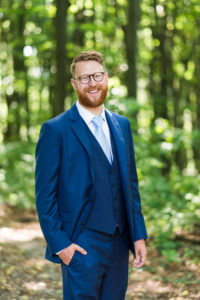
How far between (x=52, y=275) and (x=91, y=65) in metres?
3.95

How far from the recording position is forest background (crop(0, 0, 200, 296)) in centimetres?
674

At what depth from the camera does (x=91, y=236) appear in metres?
2.64

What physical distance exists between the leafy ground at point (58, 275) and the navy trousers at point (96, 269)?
89.4 inches

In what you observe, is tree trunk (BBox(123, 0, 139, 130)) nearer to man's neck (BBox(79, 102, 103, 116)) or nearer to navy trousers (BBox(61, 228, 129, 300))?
man's neck (BBox(79, 102, 103, 116))

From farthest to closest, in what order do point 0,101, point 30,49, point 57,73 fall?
point 0,101 < point 30,49 < point 57,73

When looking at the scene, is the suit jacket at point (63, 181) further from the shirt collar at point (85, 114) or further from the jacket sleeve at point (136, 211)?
the jacket sleeve at point (136, 211)

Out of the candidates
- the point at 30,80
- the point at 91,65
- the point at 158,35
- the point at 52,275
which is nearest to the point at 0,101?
the point at 30,80

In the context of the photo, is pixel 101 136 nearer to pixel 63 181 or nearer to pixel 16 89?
pixel 63 181

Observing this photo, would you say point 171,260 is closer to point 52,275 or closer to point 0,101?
point 52,275

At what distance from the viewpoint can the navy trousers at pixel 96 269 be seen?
103 inches

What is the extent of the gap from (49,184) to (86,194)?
260mm

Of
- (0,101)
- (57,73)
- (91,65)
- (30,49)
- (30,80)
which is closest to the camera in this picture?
(91,65)

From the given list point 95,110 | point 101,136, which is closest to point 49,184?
point 101,136

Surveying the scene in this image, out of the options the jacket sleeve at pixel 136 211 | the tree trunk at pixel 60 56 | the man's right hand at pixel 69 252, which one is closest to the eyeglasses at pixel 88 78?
the jacket sleeve at pixel 136 211
